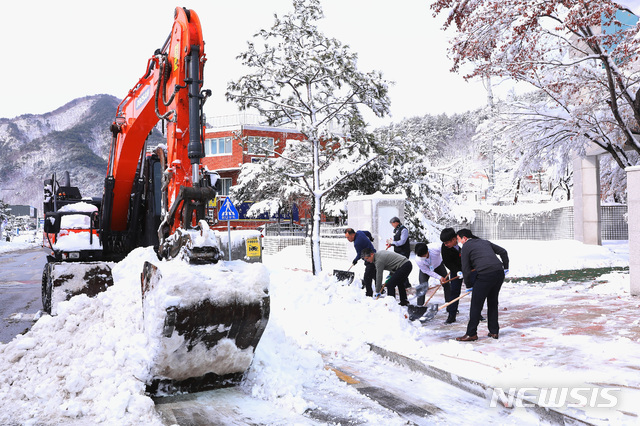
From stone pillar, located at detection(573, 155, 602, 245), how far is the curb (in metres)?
17.7

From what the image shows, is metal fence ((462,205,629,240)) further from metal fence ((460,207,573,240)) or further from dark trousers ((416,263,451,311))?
dark trousers ((416,263,451,311))

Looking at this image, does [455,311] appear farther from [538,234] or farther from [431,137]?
[431,137]

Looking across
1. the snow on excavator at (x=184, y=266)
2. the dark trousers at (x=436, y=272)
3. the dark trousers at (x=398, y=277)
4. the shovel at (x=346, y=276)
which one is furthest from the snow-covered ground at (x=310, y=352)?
the shovel at (x=346, y=276)

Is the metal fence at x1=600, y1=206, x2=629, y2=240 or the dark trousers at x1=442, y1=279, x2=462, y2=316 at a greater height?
the metal fence at x1=600, y1=206, x2=629, y2=240

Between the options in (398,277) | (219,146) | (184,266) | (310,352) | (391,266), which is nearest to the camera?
(184,266)

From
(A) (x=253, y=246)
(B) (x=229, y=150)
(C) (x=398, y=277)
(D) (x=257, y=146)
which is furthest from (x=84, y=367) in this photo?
(B) (x=229, y=150)

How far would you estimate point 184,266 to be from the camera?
4.84 metres

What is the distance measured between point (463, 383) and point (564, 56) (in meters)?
12.0

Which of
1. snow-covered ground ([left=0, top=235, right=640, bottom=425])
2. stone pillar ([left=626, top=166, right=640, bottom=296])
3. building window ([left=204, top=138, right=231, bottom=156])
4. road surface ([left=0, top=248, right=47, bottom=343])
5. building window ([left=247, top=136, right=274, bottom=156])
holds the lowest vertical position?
road surface ([left=0, top=248, right=47, bottom=343])

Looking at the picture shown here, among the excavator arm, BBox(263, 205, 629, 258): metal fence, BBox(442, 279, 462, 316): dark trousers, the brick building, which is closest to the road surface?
the excavator arm

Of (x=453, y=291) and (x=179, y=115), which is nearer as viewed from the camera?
(x=179, y=115)

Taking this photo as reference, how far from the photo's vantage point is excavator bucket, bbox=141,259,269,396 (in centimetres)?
460

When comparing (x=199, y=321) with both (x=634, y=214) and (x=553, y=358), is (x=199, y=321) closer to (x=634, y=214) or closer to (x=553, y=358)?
(x=553, y=358)

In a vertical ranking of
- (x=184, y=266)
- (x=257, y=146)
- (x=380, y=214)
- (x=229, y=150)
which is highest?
(x=229, y=150)
